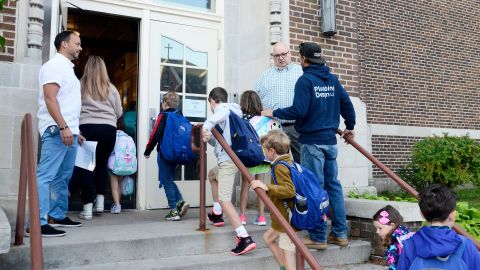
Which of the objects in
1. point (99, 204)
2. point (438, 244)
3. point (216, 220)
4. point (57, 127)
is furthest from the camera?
point (99, 204)

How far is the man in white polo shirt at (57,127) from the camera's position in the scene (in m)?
3.91

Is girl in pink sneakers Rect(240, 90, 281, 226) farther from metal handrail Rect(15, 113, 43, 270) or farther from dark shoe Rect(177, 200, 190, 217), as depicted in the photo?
metal handrail Rect(15, 113, 43, 270)

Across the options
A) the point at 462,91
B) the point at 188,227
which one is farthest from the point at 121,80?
the point at 462,91

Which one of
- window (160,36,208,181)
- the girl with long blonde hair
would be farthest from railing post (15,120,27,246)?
window (160,36,208,181)

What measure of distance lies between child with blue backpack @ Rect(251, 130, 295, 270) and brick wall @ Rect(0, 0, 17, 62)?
2777 millimetres

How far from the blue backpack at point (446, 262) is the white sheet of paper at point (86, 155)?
322 cm

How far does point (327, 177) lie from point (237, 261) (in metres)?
1.22

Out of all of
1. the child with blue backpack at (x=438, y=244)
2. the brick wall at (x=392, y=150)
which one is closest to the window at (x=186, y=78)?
the child with blue backpack at (x=438, y=244)

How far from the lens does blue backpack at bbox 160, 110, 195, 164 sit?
5.00m

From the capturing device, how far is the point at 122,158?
5.31 meters

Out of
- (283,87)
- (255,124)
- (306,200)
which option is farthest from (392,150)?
(306,200)

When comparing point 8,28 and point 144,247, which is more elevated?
point 8,28

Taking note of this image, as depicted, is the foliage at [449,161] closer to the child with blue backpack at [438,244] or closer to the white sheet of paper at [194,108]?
the white sheet of paper at [194,108]

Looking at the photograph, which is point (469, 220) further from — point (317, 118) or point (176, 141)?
point (176, 141)
